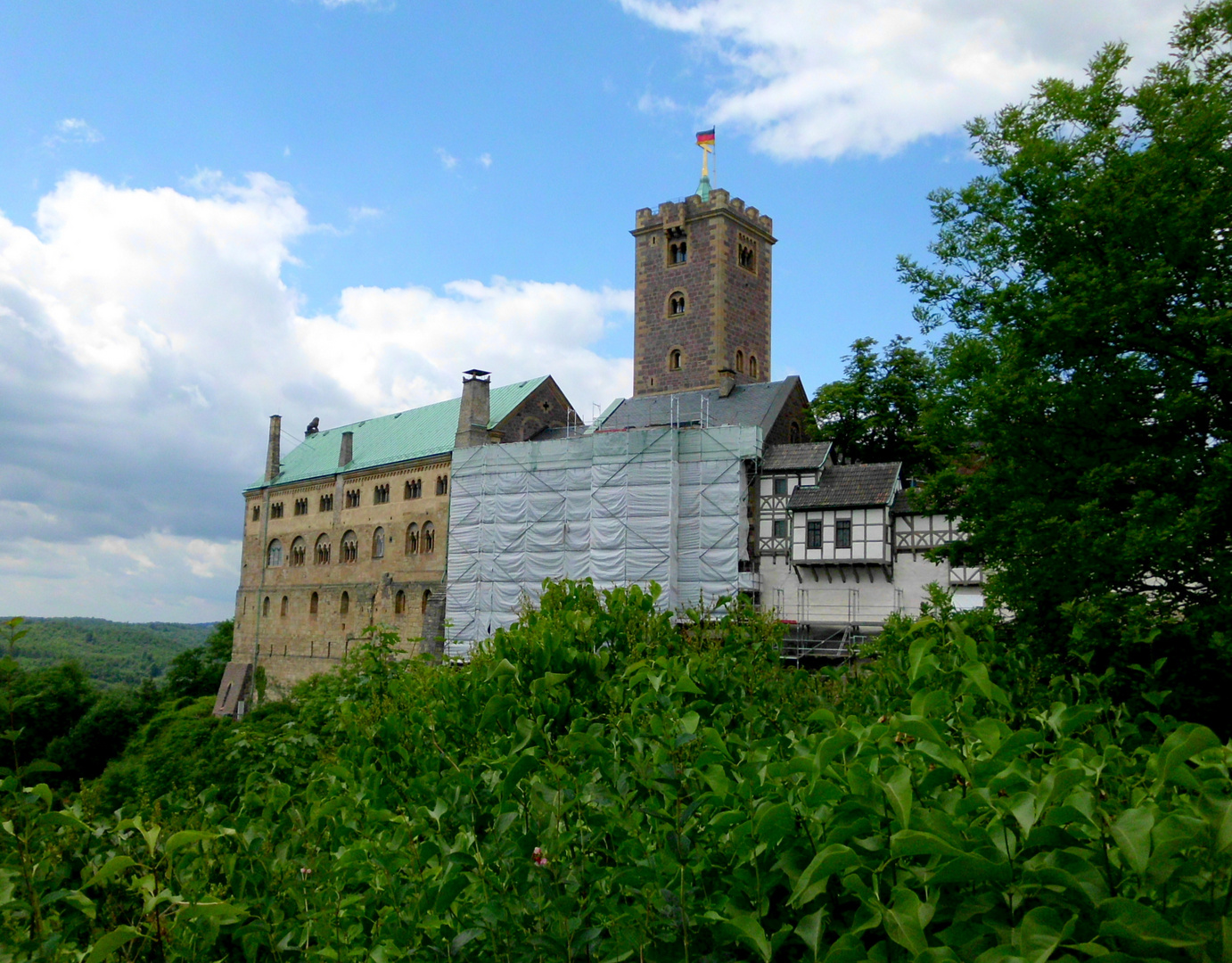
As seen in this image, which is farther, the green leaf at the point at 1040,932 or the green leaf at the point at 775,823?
the green leaf at the point at 775,823

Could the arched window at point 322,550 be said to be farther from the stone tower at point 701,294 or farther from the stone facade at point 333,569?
the stone tower at point 701,294

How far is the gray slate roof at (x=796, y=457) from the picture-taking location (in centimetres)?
3812

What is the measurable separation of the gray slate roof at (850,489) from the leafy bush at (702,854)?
3088 centimetres

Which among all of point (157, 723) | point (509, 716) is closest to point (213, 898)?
point (509, 716)

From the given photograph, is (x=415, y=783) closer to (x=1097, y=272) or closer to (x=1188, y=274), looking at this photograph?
(x=1097, y=272)

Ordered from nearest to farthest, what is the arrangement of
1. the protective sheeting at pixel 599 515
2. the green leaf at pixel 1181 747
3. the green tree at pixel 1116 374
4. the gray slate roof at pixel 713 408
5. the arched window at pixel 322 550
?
the green leaf at pixel 1181 747, the green tree at pixel 1116 374, the protective sheeting at pixel 599 515, the gray slate roof at pixel 713 408, the arched window at pixel 322 550

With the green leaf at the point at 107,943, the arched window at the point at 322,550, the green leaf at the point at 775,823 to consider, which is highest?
the arched window at the point at 322,550

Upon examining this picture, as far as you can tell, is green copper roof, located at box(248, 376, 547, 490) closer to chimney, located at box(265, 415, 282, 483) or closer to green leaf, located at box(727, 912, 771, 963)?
chimney, located at box(265, 415, 282, 483)

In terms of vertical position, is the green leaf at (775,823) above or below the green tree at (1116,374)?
below

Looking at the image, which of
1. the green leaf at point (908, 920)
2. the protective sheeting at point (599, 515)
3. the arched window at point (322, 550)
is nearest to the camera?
the green leaf at point (908, 920)

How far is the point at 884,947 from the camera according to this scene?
2.71 metres

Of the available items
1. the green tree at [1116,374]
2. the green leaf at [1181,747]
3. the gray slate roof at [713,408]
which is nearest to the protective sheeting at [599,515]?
the gray slate roof at [713,408]

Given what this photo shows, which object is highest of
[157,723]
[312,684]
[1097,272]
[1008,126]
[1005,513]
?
[1008,126]

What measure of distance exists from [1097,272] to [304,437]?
190 feet
